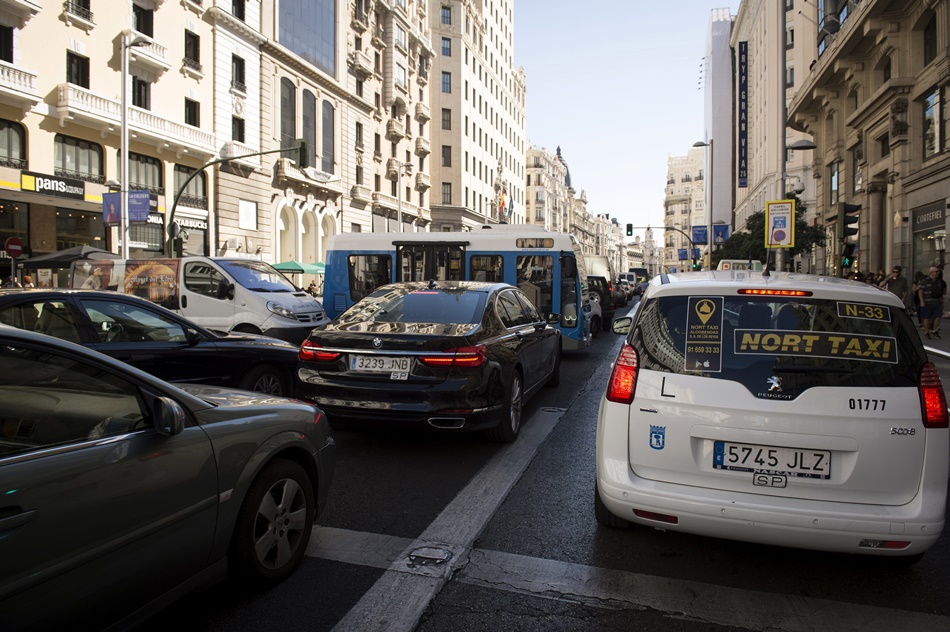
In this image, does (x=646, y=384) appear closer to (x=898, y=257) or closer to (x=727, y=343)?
(x=727, y=343)

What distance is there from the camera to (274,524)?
323cm

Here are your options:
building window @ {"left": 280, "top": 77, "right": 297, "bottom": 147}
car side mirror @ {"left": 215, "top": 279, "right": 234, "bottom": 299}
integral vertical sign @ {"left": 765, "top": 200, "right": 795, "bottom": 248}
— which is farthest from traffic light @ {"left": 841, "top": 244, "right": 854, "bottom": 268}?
building window @ {"left": 280, "top": 77, "right": 297, "bottom": 147}

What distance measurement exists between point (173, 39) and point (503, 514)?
31.0 meters

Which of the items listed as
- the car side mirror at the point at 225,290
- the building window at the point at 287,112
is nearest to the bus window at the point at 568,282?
the car side mirror at the point at 225,290

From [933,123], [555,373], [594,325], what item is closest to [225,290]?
[555,373]

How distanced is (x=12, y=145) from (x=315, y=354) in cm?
2255

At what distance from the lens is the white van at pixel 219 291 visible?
37.4 ft

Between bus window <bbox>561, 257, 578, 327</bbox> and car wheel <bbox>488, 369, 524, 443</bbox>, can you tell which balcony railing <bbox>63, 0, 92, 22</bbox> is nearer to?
bus window <bbox>561, 257, 578, 327</bbox>

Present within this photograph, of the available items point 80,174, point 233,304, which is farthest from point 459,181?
point 233,304

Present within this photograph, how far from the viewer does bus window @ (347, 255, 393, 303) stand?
47.3ft

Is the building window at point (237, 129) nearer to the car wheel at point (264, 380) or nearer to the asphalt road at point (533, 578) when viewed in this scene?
the car wheel at point (264, 380)

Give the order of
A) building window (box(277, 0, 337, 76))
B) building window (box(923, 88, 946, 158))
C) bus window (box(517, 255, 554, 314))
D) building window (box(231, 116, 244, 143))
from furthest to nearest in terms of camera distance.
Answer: building window (box(277, 0, 337, 76)), building window (box(231, 116, 244, 143)), building window (box(923, 88, 946, 158)), bus window (box(517, 255, 554, 314))

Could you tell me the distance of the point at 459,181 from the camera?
204ft

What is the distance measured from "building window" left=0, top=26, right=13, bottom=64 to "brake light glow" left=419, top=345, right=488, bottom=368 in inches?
939
